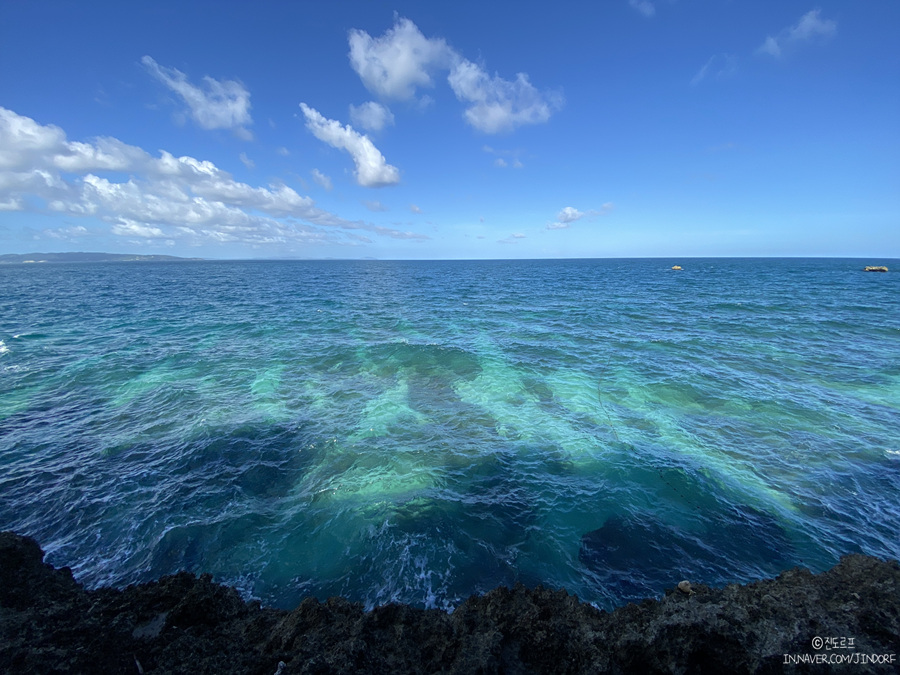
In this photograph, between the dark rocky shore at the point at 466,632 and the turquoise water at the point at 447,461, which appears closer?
the dark rocky shore at the point at 466,632

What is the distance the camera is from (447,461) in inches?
499

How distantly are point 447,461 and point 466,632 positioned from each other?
702 cm

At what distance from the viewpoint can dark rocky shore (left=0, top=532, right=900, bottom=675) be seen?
16.6ft

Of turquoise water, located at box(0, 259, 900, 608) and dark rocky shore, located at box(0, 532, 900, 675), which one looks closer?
dark rocky shore, located at box(0, 532, 900, 675)

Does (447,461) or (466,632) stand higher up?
(466,632)

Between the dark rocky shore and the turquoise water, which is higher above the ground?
the dark rocky shore

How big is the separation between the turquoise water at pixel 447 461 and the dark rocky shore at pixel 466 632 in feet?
6.32

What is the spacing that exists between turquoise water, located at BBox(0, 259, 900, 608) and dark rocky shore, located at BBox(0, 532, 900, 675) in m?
1.93

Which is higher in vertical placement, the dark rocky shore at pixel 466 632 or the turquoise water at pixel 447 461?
the dark rocky shore at pixel 466 632

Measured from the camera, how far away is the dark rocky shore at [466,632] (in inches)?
200

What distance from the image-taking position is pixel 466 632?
5656mm

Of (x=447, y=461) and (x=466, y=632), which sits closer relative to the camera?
(x=466, y=632)

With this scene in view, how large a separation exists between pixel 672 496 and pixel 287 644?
10801 mm

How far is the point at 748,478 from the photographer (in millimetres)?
11711
